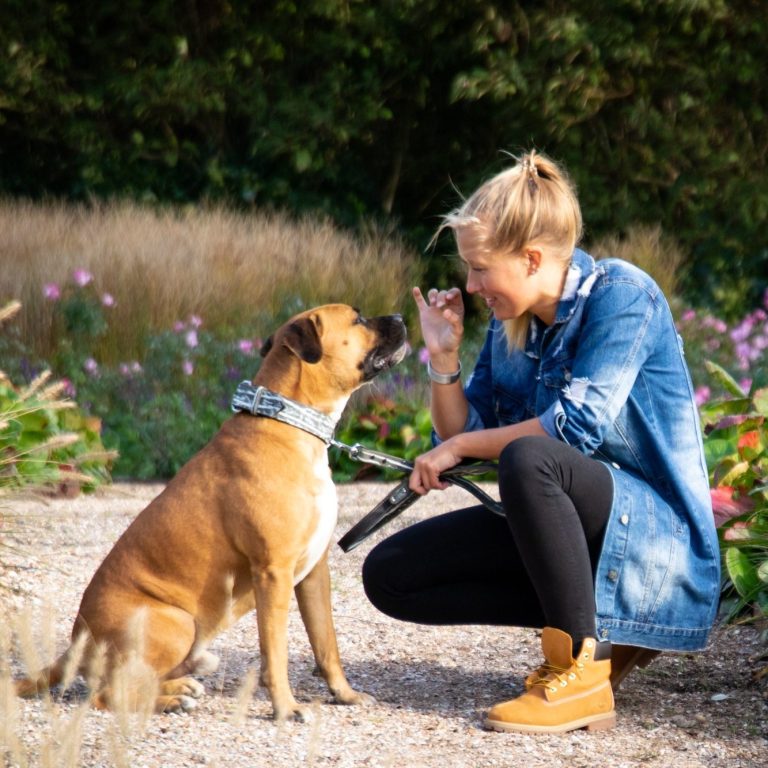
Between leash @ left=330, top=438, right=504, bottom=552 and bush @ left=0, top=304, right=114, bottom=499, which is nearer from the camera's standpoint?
leash @ left=330, top=438, right=504, bottom=552

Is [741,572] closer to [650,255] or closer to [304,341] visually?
[304,341]

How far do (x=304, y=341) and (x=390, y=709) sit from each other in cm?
119

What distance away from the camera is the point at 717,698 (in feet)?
13.5

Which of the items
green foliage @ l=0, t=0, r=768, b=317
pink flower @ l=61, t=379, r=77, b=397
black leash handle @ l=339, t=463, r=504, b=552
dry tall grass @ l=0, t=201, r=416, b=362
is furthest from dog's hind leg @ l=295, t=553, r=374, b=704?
green foliage @ l=0, t=0, r=768, b=317

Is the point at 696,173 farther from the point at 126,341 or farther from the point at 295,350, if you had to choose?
the point at 295,350

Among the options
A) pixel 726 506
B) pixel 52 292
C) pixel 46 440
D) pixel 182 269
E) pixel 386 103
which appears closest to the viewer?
pixel 726 506

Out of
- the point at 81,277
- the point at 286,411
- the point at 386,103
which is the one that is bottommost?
the point at 81,277

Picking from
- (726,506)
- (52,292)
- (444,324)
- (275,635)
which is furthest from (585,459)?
(52,292)

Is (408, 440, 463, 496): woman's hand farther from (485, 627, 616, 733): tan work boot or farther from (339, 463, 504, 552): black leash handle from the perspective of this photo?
(485, 627, 616, 733): tan work boot

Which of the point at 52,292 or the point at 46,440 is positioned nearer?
the point at 46,440

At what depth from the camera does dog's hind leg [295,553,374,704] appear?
13.3 ft

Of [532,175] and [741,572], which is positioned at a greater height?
[532,175]

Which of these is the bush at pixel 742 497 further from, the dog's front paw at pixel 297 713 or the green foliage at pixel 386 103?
the green foliage at pixel 386 103

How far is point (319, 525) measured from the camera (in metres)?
3.94
